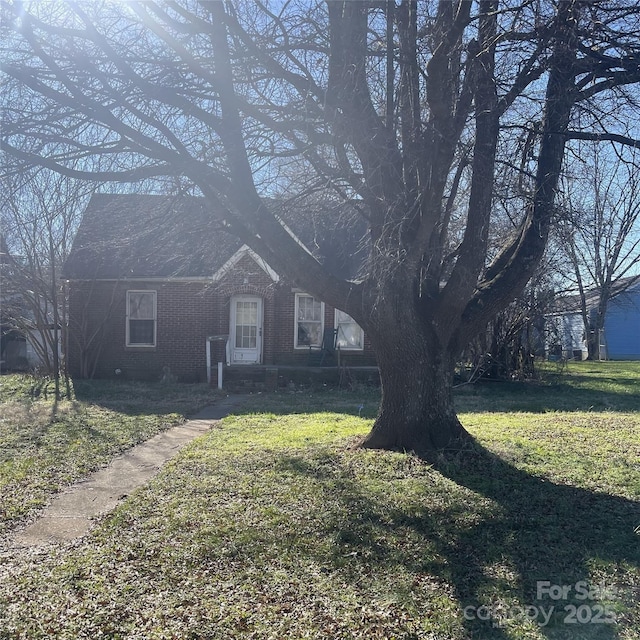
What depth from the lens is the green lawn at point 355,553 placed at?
3574mm

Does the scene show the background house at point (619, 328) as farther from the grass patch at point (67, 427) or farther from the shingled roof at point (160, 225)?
the shingled roof at point (160, 225)

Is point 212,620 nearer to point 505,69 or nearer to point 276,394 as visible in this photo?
point 505,69

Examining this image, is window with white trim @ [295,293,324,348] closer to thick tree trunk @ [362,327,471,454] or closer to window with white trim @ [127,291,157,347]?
window with white trim @ [127,291,157,347]

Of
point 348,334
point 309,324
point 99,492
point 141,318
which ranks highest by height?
point 141,318

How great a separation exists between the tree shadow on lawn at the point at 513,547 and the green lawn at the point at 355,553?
0.05 feet

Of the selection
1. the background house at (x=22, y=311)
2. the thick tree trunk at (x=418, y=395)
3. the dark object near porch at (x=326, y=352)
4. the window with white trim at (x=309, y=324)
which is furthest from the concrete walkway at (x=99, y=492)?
the background house at (x=22, y=311)

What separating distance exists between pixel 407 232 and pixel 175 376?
38.3ft

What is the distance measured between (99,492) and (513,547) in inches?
166

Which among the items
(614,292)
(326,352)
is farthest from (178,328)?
(614,292)

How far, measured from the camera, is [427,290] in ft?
23.7

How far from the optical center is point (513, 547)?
4555mm

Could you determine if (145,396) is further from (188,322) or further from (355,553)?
(355,553)

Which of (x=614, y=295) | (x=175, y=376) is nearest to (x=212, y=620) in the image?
(x=175, y=376)

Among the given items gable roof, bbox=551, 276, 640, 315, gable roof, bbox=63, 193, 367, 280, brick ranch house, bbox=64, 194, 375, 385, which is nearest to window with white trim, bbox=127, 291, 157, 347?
brick ranch house, bbox=64, 194, 375, 385
